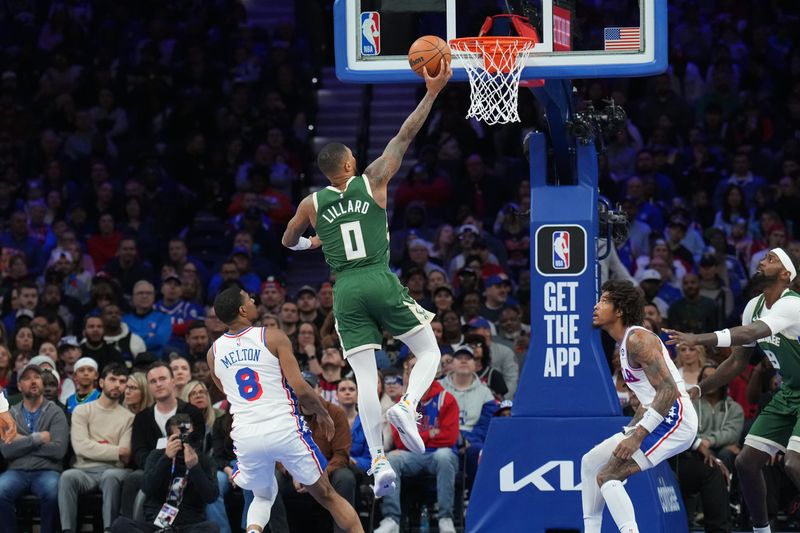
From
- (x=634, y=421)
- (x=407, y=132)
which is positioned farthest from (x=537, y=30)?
(x=634, y=421)

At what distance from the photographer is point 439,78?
406 inches

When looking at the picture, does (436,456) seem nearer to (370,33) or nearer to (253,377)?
(253,377)

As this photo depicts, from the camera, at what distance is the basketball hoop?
437 inches

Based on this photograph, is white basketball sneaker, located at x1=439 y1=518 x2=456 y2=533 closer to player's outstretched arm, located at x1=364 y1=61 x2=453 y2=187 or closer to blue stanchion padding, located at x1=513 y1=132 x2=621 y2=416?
blue stanchion padding, located at x1=513 y1=132 x2=621 y2=416

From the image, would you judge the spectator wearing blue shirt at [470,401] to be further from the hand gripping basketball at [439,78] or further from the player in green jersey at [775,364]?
the hand gripping basketball at [439,78]

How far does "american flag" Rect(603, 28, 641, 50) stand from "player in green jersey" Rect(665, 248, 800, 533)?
1967 mm

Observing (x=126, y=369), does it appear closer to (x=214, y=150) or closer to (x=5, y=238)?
(x=5, y=238)

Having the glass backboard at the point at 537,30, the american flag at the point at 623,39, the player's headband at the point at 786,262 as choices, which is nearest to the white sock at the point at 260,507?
the glass backboard at the point at 537,30

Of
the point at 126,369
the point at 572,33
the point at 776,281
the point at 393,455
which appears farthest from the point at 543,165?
the point at 126,369

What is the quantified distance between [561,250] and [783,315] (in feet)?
5.96

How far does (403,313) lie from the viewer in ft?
35.0

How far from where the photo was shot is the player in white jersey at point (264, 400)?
36.3ft

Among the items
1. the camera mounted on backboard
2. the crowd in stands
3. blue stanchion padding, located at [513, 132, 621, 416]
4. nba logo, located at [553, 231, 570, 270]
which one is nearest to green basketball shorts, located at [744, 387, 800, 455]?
blue stanchion padding, located at [513, 132, 621, 416]

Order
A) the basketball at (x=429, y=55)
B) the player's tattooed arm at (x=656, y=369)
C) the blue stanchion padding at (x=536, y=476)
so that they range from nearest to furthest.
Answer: the basketball at (x=429, y=55), the player's tattooed arm at (x=656, y=369), the blue stanchion padding at (x=536, y=476)
